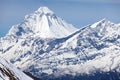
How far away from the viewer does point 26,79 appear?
184 metres

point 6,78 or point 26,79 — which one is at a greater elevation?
point 26,79

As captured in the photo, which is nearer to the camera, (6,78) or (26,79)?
(6,78)

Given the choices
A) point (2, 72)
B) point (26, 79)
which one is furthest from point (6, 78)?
point (26, 79)

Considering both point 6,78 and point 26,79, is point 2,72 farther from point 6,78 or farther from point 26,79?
point 26,79

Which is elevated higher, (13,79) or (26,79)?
(26,79)

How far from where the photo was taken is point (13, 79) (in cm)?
14612

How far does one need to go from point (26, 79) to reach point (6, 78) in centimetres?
4436

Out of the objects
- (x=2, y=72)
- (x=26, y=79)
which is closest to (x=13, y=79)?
(x=2, y=72)

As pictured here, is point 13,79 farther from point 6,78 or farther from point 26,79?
point 26,79

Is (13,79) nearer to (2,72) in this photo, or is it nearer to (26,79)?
(2,72)

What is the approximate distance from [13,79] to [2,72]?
384cm

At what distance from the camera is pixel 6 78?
460ft

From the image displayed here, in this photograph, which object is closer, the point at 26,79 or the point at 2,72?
the point at 2,72

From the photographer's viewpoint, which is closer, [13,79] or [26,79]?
[13,79]
